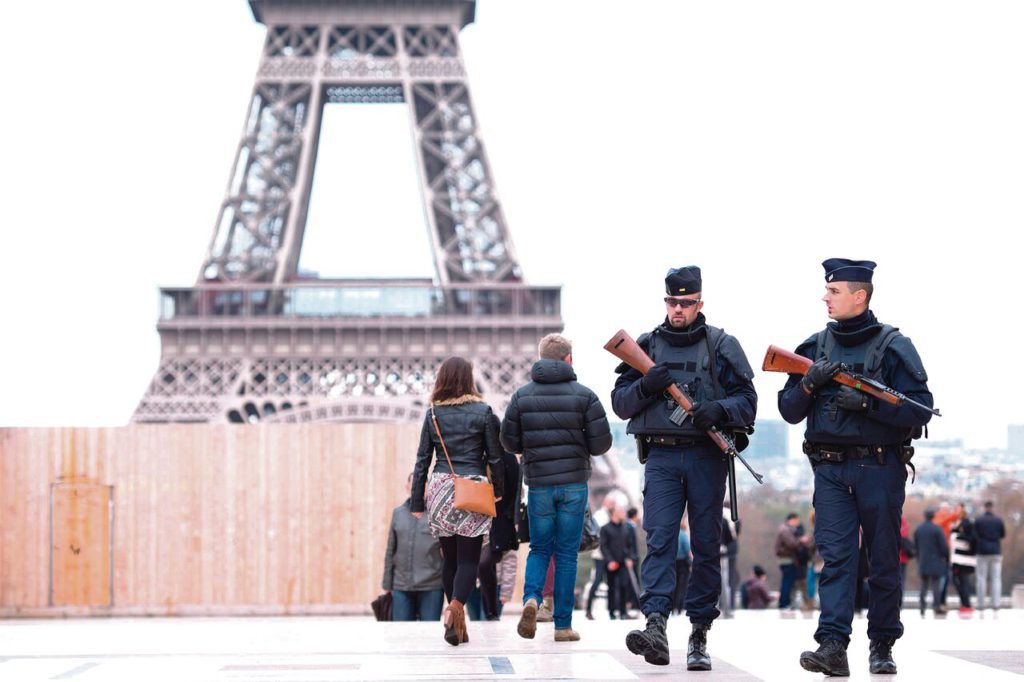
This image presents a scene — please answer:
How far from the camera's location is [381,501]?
1812cm

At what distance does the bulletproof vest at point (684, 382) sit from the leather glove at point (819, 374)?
709mm

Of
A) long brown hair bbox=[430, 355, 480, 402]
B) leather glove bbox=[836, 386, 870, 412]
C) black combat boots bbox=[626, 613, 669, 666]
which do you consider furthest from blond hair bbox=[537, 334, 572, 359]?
leather glove bbox=[836, 386, 870, 412]

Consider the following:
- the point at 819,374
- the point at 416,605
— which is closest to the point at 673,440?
the point at 819,374

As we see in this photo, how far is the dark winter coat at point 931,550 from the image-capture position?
2008cm

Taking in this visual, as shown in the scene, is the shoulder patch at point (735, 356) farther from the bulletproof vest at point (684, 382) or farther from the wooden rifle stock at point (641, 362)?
the wooden rifle stock at point (641, 362)

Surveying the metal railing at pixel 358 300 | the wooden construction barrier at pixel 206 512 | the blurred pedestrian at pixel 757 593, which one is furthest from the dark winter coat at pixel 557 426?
the metal railing at pixel 358 300

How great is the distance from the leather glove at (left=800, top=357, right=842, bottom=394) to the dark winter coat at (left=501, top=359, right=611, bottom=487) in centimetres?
193

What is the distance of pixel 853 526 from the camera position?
323 inches

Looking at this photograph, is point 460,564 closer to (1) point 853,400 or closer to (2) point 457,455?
(2) point 457,455

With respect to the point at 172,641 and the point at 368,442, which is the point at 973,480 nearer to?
the point at 368,442

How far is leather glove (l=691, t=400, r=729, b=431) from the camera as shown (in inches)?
331

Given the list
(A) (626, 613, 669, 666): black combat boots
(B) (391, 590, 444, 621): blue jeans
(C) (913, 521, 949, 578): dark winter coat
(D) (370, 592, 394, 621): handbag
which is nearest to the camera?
(A) (626, 613, 669, 666): black combat boots

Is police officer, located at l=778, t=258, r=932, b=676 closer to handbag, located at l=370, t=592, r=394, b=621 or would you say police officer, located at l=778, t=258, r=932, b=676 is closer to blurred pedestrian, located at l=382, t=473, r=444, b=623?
blurred pedestrian, located at l=382, t=473, r=444, b=623

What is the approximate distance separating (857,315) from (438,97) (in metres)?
41.4
